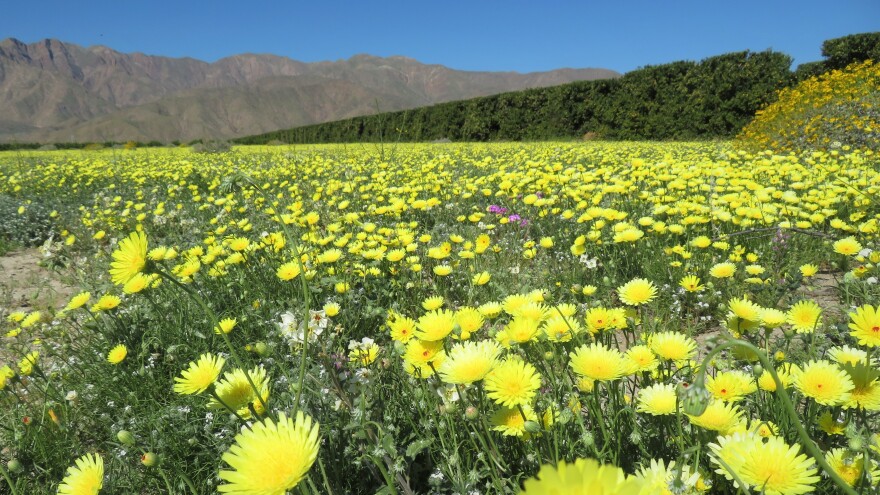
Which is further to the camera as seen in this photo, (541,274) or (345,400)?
(541,274)

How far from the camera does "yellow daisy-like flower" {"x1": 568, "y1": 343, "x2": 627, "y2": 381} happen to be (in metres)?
1.04

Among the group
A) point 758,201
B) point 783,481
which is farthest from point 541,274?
point 783,481

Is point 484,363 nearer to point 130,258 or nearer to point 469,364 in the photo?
point 469,364

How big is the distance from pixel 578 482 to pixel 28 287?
5.59 metres

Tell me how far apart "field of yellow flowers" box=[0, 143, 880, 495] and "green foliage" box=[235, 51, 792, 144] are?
8.16m

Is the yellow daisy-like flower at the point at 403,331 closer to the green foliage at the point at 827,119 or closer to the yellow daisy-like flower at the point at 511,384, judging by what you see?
the yellow daisy-like flower at the point at 511,384

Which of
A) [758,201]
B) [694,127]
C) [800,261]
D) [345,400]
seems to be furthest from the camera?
[694,127]

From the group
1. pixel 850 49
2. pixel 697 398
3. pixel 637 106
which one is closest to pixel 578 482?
pixel 697 398

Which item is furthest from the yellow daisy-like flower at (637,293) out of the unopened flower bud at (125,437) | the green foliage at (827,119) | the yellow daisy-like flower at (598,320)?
the green foliage at (827,119)

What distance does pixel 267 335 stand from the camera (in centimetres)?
226

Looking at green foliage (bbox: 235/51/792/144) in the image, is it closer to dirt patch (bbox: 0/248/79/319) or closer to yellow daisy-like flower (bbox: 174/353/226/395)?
dirt patch (bbox: 0/248/79/319)

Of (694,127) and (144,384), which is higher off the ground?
(694,127)

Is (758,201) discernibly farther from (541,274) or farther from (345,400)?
(345,400)

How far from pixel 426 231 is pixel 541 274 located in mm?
1427
